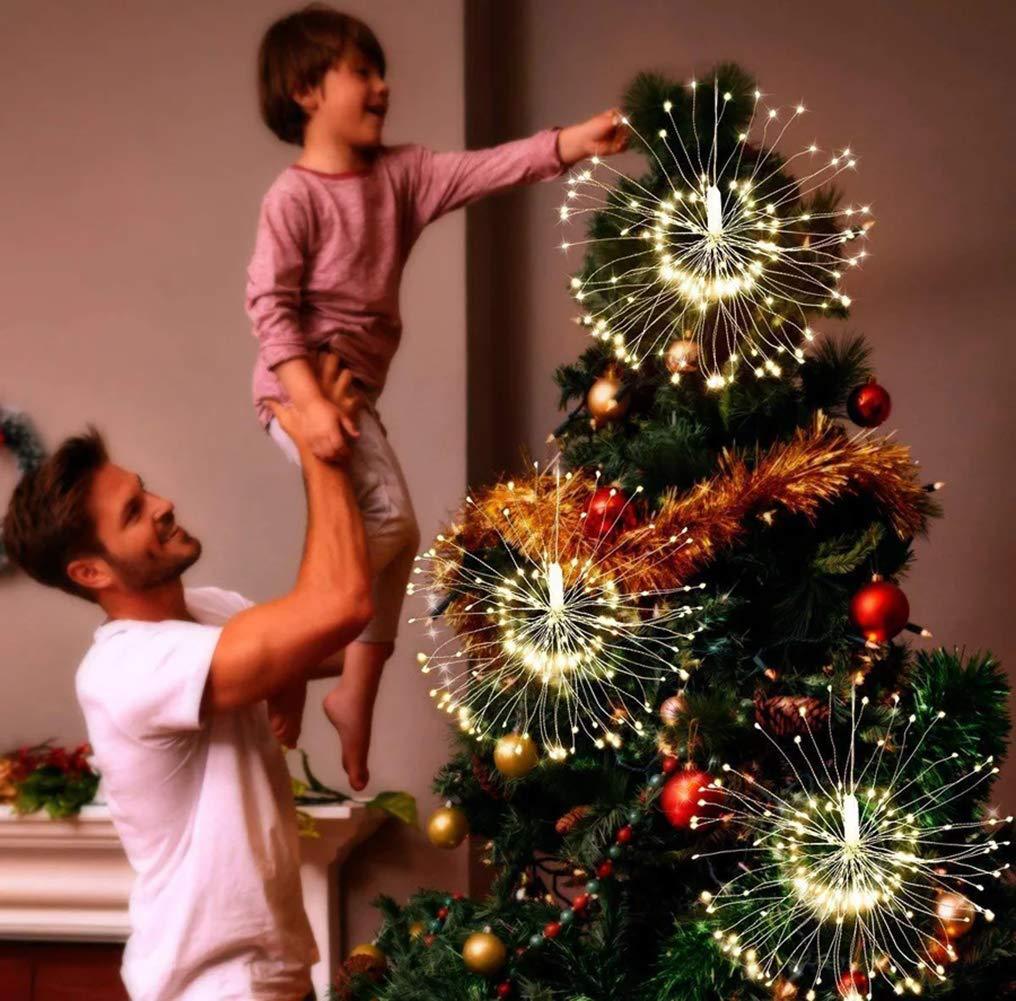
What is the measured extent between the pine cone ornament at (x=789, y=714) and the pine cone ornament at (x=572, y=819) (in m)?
0.20

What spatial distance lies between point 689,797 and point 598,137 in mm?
710

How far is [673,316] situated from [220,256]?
103 centimetres

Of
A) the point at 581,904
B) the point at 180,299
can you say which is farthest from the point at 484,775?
the point at 180,299

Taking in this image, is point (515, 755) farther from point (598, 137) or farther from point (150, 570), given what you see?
point (598, 137)

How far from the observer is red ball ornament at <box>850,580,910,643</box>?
50.0 inches

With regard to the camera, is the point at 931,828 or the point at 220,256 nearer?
the point at 931,828

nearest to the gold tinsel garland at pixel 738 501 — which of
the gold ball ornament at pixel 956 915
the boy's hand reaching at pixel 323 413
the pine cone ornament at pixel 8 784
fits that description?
the boy's hand reaching at pixel 323 413

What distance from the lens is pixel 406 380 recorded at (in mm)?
2098

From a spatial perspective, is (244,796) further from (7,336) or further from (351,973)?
(7,336)

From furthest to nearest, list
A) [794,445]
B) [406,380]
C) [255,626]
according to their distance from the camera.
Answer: [406,380] < [255,626] < [794,445]

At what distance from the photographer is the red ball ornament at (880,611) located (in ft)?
4.17

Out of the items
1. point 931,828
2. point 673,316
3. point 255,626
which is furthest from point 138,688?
point 931,828

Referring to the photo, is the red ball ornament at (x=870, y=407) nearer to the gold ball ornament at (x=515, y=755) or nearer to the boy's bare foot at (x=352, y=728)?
the gold ball ornament at (x=515, y=755)

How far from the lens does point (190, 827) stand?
1.46m
